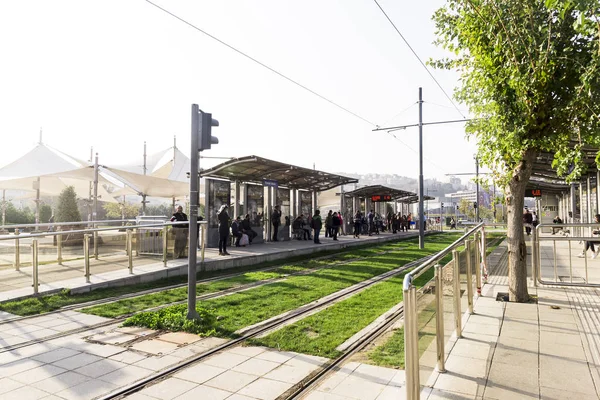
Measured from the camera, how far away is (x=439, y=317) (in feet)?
13.0

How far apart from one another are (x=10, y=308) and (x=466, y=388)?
6.85m

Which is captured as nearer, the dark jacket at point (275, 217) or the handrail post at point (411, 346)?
the handrail post at point (411, 346)

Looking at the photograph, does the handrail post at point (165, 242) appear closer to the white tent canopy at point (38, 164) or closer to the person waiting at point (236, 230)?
the person waiting at point (236, 230)

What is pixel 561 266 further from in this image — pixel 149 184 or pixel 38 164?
pixel 38 164

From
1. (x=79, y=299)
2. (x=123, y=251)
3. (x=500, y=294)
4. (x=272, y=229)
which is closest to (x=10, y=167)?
(x=272, y=229)

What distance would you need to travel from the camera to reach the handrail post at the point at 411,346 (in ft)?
9.62

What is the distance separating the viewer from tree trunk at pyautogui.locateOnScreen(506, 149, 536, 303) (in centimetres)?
695

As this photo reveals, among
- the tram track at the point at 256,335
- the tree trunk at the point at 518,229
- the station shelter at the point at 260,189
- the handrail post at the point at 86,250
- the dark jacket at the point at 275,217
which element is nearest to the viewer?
the tram track at the point at 256,335

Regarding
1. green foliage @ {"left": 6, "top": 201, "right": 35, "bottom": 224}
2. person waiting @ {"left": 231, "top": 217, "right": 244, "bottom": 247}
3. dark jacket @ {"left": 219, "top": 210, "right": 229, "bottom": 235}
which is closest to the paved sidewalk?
dark jacket @ {"left": 219, "top": 210, "right": 229, "bottom": 235}

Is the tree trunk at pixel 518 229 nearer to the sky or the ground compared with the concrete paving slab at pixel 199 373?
nearer to the sky

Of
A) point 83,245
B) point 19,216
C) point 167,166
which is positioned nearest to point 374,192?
point 167,166

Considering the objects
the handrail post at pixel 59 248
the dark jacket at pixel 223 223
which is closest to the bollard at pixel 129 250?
the handrail post at pixel 59 248

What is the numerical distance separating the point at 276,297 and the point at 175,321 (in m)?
2.19

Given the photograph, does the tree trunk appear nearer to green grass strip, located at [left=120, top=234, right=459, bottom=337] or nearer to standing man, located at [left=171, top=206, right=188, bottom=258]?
green grass strip, located at [left=120, top=234, right=459, bottom=337]
